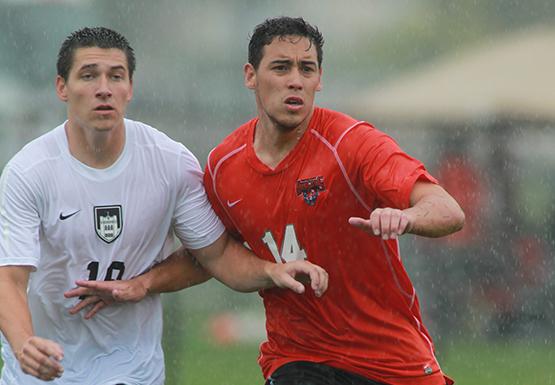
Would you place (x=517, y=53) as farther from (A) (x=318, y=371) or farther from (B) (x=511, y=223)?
(A) (x=318, y=371)

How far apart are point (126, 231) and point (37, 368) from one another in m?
1.05

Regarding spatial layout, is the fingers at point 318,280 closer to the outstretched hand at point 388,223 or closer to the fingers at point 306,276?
the fingers at point 306,276

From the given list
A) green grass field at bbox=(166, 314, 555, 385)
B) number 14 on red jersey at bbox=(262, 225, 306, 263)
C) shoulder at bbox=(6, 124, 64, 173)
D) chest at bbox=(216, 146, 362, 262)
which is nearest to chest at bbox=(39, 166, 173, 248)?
shoulder at bbox=(6, 124, 64, 173)

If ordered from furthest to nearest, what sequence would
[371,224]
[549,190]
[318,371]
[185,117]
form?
[549,190]
[185,117]
[318,371]
[371,224]

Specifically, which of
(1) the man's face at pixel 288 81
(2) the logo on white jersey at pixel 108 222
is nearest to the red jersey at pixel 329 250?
(1) the man's face at pixel 288 81

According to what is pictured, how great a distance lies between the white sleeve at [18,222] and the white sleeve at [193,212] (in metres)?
0.68

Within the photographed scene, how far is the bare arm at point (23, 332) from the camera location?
5.48 meters

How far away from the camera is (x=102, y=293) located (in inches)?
249

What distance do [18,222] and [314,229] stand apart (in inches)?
52.2

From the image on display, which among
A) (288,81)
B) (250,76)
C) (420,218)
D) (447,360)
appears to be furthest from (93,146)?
(447,360)

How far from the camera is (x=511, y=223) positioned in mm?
12680

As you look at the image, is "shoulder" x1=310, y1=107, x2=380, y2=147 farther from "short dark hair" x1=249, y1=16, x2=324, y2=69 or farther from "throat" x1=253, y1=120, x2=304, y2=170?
"short dark hair" x1=249, y1=16, x2=324, y2=69

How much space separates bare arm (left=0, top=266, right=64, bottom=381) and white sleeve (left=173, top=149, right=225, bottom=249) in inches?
30.6

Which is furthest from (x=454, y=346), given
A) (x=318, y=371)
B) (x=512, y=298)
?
(x=318, y=371)
